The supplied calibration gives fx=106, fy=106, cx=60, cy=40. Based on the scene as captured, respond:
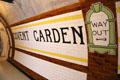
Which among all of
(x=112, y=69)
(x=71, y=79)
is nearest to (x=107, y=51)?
(x=112, y=69)

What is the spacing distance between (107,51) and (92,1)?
664 mm

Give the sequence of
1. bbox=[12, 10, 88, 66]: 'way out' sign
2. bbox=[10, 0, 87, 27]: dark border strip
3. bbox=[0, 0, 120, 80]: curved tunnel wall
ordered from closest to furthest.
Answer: bbox=[0, 0, 120, 80]: curved tunnel wall, bbox=[10, 0, 87, 27]: dark border strip, bbox=[12, 10, 88, 66]: 'way out' sign

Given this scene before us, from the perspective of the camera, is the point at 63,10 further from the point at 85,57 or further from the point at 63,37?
the point at 85,57

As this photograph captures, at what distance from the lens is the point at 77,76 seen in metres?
1.84

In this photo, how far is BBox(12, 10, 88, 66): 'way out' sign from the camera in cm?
167

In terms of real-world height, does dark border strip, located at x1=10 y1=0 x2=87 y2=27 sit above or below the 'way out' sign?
above

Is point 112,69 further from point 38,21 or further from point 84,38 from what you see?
point 38,21

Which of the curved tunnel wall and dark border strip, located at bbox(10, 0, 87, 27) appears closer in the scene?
the curved tunnel wall

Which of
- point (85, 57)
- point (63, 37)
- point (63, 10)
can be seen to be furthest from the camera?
point (63, 37)

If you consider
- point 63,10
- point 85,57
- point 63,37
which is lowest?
point 85,57

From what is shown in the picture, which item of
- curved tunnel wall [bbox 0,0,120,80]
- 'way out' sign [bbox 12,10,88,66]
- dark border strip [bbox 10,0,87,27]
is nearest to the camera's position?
curved tunnel wall [bbox 0,0,120,80]

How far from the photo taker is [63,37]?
79.4 inches

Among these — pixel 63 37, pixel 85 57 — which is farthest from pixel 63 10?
pixel 85 57

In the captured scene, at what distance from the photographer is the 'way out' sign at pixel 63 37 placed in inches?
65.6
